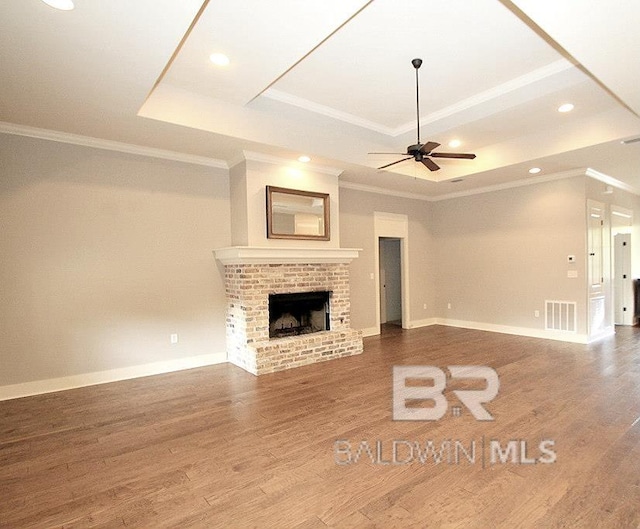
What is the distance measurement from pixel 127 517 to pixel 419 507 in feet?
5.33

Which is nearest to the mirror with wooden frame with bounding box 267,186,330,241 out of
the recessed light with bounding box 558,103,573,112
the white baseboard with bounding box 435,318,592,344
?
the recessed light with bounding box 558,103,573,112

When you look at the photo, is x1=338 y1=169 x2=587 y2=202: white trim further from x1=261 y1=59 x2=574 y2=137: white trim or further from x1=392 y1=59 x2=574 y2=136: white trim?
x1=392 y1=59 x2=574 y2=136: white trim

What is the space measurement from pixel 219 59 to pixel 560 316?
639 centimetres

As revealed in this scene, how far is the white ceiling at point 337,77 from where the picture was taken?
234cm

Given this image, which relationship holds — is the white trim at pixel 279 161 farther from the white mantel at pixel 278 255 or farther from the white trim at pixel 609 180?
the white trim at pixel 609 180

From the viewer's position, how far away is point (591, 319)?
5.75m

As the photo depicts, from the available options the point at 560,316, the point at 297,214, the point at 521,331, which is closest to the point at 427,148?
the point at 297,214

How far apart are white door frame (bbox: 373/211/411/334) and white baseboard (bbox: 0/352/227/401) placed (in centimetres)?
328

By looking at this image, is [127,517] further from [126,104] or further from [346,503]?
[126,104]

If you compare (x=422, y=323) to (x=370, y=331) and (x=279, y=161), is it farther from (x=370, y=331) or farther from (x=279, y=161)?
(x=279, y=161)

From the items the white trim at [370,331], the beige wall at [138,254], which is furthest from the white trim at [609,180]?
the white trim at [370,331]

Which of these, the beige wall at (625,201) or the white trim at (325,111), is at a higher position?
the white trim at (325,111)

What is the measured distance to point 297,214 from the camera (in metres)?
5.16

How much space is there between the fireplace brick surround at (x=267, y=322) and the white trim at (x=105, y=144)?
1.53 metres
